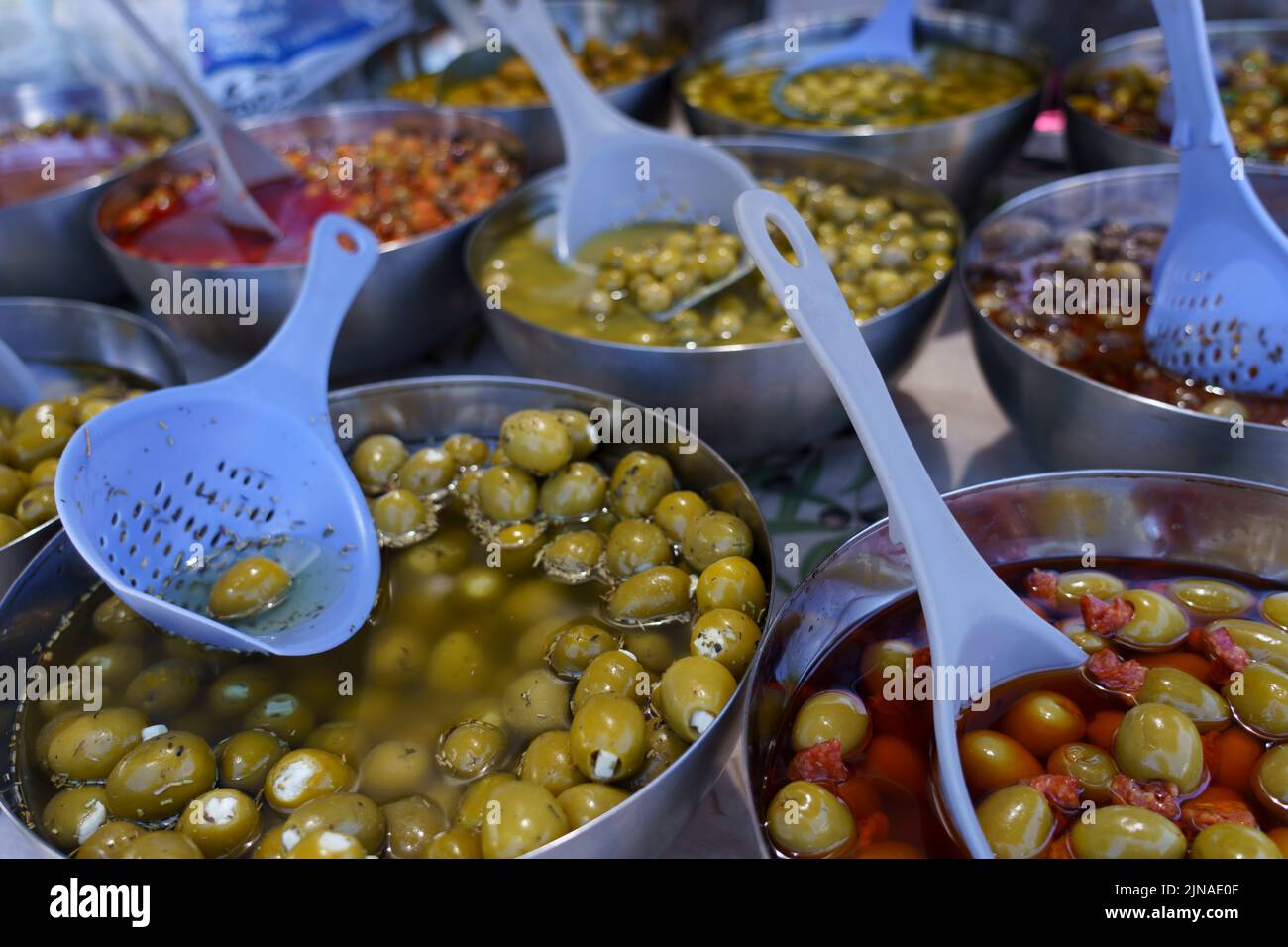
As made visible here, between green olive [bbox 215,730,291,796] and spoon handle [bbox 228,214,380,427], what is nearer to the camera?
green olive [bbox 215,730,291,796]

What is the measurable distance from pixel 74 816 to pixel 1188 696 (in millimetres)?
864

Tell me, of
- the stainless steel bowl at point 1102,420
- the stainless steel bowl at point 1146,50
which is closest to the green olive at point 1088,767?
the stainless steel bowl at point 1102,420

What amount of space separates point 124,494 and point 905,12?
168cm

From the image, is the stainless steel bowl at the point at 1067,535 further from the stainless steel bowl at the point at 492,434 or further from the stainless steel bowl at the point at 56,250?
the stainless steel bowl at the point at 56,250

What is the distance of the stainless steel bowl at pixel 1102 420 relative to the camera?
3.10ft

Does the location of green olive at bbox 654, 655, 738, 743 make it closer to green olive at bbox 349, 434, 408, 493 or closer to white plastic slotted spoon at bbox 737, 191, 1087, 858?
white plastic slotted spoon at bbox 737, 191, 1087, 858

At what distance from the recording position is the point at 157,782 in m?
0.80

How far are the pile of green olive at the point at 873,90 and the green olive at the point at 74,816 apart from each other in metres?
1.38

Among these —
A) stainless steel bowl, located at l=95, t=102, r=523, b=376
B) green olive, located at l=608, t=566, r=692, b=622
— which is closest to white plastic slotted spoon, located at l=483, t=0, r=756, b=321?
stainless steel bowl, located at l=95, t=102, r=523, b=376

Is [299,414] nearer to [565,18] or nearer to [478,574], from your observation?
[478,574]

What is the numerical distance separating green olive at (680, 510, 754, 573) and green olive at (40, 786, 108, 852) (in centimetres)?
53

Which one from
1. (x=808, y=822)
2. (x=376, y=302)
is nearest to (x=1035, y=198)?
(x=376, y=302)

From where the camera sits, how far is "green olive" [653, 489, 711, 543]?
3.30 feet
